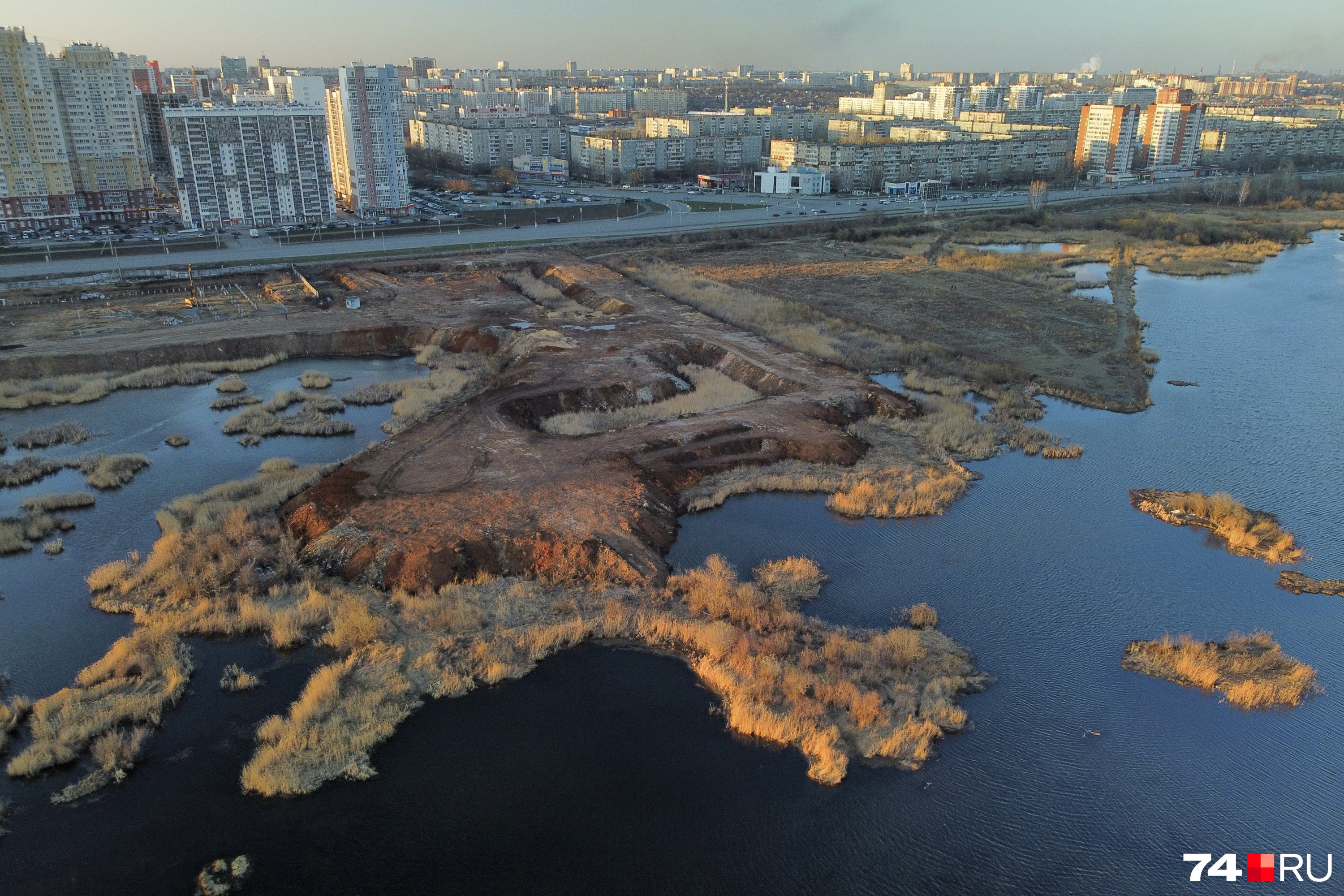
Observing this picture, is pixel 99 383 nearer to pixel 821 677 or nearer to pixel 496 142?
pixel 821 677

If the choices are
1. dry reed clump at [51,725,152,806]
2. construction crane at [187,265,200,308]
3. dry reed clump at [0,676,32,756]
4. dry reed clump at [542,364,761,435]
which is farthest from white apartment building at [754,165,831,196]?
dry reed clump at [51,725,152,806]

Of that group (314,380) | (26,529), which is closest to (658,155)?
(314,380)

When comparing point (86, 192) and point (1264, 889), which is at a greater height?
point (86, 192)

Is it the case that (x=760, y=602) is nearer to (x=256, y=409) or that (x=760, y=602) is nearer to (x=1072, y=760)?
(x=1072, y=760)

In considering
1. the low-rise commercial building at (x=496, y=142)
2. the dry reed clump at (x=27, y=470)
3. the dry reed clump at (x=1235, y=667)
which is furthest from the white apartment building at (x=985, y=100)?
the dry reed clump at (x=27, y=470)

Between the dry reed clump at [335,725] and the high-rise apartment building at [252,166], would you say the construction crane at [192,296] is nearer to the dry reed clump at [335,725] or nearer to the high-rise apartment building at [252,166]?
the high-rise apartment building at [252,166]

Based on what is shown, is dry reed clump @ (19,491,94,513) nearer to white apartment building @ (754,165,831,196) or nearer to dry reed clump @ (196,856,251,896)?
dry reed clump @ (196,856,251,896)

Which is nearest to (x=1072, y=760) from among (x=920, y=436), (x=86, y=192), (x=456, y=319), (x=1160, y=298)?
(x=920, y=436)
